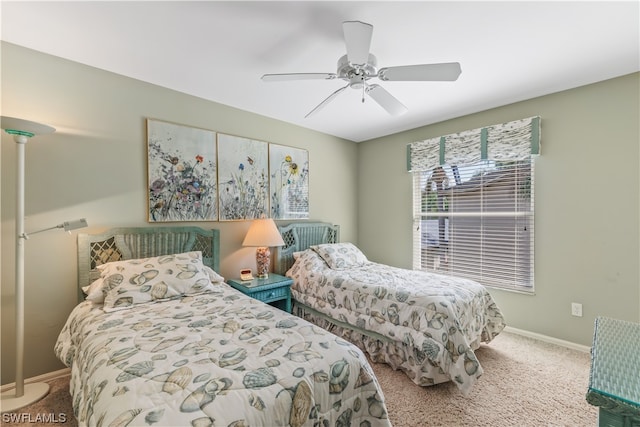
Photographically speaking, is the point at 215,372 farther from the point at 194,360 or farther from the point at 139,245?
the point at 139,245

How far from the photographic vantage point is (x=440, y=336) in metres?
1.99

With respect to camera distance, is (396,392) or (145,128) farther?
(145,128)

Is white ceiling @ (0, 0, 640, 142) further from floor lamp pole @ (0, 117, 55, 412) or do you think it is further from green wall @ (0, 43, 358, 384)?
floor lamp pole @ (0, 117, 55, 412)

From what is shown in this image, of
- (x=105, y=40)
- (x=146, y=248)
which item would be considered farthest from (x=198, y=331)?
(x=105, y=40)

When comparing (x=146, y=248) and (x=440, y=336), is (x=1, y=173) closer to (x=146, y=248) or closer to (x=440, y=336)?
(x=146, y=248)

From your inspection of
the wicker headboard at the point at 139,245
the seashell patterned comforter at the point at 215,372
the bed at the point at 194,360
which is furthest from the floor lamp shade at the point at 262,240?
the seashell patterned comforter at the point at 215,372

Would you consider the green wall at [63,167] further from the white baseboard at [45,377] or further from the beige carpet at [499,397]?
the beige carpet at [499,397]

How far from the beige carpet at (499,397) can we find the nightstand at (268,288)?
117cm

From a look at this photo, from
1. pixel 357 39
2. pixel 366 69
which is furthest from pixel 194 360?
pixel 366 69

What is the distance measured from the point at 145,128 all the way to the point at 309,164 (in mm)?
1992

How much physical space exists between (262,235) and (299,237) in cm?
79

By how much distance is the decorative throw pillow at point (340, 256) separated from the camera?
10.6 ft

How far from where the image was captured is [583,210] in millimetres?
2590

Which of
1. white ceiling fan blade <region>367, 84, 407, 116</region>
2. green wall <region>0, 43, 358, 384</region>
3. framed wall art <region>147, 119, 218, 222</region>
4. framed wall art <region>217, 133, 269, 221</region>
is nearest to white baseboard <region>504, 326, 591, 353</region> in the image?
white ceiling fan blade <region>367, 84, 407, 116</region>
